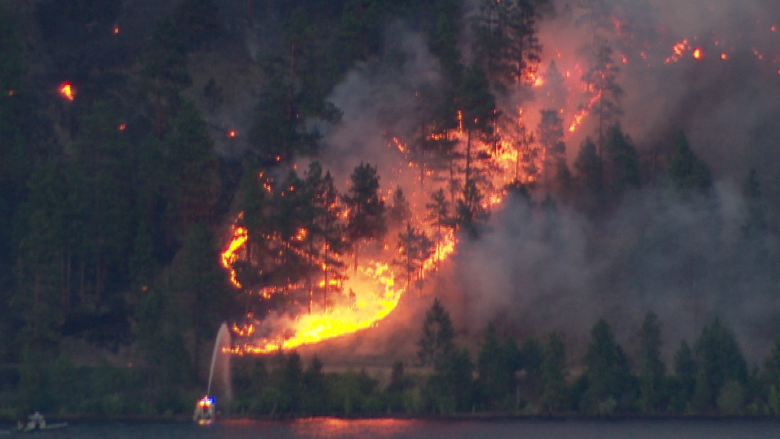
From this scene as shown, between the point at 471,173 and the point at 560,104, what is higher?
the point at 560,104

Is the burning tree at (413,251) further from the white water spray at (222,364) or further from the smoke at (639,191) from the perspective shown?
the white water spray at (222,364)

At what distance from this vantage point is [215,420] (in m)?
58.4

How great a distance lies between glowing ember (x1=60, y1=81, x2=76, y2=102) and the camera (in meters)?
86.1

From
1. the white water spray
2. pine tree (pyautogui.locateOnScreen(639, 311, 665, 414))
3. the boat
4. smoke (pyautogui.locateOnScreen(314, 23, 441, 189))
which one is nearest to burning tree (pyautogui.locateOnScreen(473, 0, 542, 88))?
smoke (pyautogui.locateOnScreen(314, 23, 441, 189))

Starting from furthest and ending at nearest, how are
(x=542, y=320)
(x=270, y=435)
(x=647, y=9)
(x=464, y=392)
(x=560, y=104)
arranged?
(x=647, y=9), (x=560, y=104), (x=542, y=320), (x=464, y=392), (x=270, y=435)

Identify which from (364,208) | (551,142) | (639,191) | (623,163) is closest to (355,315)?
(364,208)

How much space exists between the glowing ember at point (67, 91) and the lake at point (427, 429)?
3828 centimetres

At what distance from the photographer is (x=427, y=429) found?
55.4 meters

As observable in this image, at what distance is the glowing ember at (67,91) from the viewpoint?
8612cm

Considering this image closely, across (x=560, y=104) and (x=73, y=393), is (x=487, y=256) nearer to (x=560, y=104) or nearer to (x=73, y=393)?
(x=560, y=104)

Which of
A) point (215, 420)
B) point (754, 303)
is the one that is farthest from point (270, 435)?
point (754, 303)

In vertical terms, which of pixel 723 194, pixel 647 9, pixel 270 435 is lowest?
pixel 270 435

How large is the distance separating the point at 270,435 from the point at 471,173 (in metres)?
32.9

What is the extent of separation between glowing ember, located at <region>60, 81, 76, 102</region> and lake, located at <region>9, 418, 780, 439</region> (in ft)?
126
